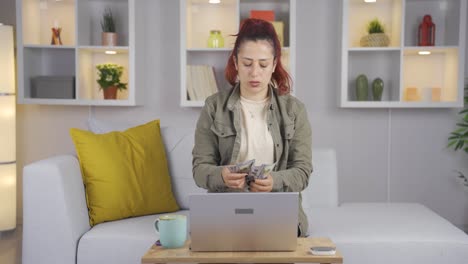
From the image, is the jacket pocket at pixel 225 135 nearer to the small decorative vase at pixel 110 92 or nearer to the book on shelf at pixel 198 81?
the book on shelf at pixel 198 81

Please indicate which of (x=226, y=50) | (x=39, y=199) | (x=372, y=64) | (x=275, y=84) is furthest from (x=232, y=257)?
(x=372, y=64)

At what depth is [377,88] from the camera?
411cm

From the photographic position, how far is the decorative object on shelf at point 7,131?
4.16 metres

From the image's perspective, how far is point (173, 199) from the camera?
3191 mm

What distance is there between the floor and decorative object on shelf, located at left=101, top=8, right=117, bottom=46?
1465 mm

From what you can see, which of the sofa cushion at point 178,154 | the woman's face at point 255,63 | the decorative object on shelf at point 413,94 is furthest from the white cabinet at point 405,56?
the woman's face at point 255,63

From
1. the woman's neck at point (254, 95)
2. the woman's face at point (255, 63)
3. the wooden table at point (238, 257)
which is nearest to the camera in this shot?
A: the wooden table at point (238, 257)

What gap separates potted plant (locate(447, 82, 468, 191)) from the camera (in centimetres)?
415

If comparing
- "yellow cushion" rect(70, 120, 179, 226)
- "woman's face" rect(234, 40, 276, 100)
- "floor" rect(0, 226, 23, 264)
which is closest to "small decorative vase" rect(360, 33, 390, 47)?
"yellow cushion" rect(70, 120, 179, 226)

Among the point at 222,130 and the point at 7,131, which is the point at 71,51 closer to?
the point at 7,131

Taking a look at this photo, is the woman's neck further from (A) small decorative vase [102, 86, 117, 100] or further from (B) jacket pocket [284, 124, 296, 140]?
(A) small decorative vase [102, 86, 117, 100]

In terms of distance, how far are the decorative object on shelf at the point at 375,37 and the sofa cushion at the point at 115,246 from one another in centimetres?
210

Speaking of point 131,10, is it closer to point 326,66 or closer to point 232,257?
point 326,66

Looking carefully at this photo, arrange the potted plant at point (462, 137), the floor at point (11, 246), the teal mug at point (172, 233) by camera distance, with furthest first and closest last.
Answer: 1. the potted plant at point (462, 137)
2. the floor at point (11, 246)
3. the teal mug at point (172, 233)
